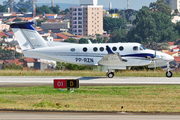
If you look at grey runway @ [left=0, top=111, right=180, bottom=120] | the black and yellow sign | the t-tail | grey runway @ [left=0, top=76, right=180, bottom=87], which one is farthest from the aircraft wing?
grey runway @ [left=0, top=111, right=180, bottom=120]

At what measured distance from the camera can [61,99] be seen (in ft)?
77.2

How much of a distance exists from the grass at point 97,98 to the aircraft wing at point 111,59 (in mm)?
5268

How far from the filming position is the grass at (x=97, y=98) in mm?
20438

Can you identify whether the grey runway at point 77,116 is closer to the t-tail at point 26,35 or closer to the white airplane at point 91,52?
the white airplane at point 91,52

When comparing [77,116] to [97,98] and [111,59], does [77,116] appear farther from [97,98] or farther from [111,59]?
[111,59]

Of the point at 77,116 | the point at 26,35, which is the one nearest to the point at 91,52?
the point at 26,35

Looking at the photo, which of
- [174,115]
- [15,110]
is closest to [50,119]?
[15,110]

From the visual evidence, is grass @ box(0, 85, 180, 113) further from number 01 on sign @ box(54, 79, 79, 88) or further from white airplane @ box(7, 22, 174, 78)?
white airplane @ box(7, 22, 174, 78)

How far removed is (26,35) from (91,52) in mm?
6039

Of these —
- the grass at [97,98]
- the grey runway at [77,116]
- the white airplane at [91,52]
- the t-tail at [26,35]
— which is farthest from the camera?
the t-tail at [26,35]

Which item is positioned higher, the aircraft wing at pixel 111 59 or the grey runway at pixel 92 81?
the aircraft wing at pixel 111 59

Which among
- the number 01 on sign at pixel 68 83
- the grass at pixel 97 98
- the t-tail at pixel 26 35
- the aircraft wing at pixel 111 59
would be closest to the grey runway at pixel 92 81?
the aircraft wing at pixel 111 59

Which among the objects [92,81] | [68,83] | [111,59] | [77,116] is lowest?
[92,81]

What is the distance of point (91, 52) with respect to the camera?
3478 cm
